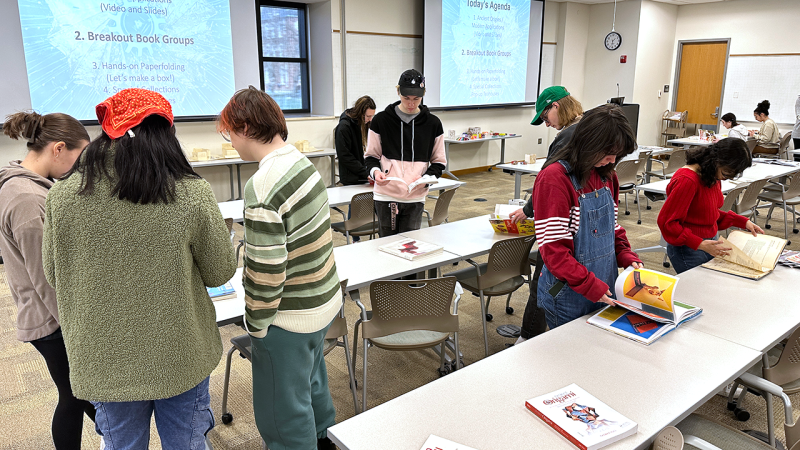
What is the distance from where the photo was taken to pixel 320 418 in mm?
1880

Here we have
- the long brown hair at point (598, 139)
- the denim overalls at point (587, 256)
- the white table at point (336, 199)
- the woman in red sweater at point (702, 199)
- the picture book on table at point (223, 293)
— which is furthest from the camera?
the white table at point (336, 199)

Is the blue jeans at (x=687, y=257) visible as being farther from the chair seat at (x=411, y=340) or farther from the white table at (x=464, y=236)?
the chair seat at (x=411, y=340)

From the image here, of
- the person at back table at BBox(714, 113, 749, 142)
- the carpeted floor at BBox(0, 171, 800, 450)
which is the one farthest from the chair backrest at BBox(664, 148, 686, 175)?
the carpeted floor at BBox(0, 171, 800, 450)

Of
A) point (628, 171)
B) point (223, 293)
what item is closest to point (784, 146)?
point (628, 171)

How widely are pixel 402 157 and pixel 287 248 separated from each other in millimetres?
1944

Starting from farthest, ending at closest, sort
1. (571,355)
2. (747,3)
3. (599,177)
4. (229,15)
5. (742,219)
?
(747,3) < (229,15) < (742,219) < (599,177) < (571,355)

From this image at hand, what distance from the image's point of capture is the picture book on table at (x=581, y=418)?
1343 mm

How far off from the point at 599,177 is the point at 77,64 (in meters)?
5.52

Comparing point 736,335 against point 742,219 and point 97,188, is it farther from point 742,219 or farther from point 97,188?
point 97,188

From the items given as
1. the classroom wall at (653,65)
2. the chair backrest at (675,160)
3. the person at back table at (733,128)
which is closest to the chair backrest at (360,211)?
the chair backrest at (675,160)

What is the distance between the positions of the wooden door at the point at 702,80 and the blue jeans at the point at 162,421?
1171cm

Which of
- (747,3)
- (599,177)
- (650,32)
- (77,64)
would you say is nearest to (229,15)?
(77,64)

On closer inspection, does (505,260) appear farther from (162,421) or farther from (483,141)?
(483,141)

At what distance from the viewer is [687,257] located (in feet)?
9.52
